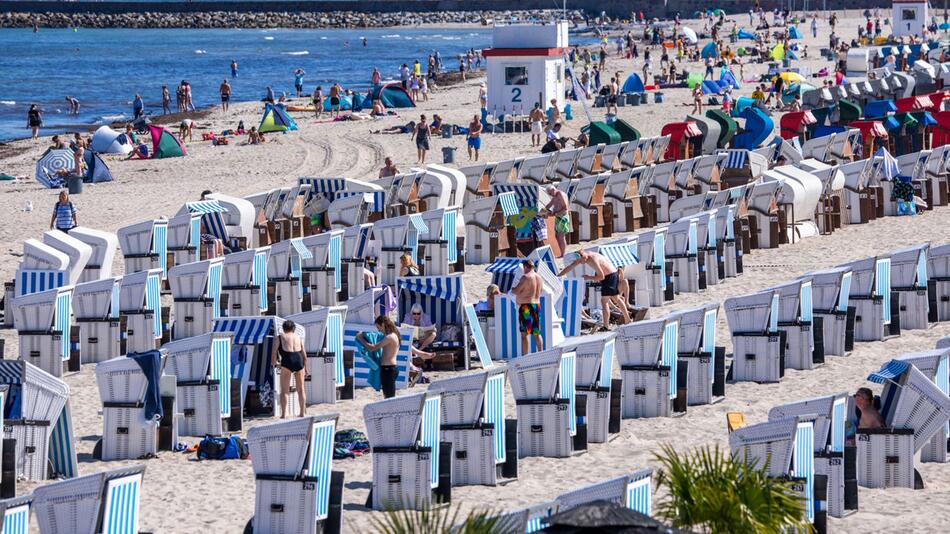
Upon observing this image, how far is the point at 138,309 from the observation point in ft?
53.8

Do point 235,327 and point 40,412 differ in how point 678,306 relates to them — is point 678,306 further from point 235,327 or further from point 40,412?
point 40,412

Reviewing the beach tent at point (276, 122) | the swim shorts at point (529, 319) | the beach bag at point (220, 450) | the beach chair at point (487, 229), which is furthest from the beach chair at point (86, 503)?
the beach tent at point (276, 122)

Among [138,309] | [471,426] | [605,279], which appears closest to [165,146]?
[138,309]

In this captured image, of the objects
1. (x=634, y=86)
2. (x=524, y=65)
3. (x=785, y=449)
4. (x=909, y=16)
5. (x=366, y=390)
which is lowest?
(x=366, y=390)

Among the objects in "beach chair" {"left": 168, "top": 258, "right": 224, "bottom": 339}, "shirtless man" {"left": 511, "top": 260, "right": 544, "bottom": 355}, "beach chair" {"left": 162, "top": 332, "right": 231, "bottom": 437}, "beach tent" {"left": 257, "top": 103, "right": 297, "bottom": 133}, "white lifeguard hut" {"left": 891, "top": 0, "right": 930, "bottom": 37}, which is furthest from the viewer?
"white lifeguard hut" {"left": 891, "top": 0, "right": 930, "bottom": 37}

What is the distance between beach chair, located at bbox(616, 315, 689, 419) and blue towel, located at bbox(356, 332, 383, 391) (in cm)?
231

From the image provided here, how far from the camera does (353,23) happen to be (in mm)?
142000

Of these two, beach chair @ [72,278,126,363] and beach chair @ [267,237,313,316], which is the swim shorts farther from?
beach chair @ [72,278,126,363]

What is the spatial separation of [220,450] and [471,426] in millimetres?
2181

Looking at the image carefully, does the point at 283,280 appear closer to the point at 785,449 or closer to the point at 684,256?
the point at 684,256

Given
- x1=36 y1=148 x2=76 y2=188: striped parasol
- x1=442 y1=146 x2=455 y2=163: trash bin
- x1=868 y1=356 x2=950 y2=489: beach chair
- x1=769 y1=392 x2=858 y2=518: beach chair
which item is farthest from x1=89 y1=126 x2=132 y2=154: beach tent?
x1=769 y1=392 x2=858 y2=518: beach chair

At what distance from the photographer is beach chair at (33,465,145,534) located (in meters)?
9.62

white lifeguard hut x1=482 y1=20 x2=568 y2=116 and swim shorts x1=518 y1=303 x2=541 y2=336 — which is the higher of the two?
white lifeguard hut x1=482 y1=20 x2=568 y2=116

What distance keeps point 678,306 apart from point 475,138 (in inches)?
576
